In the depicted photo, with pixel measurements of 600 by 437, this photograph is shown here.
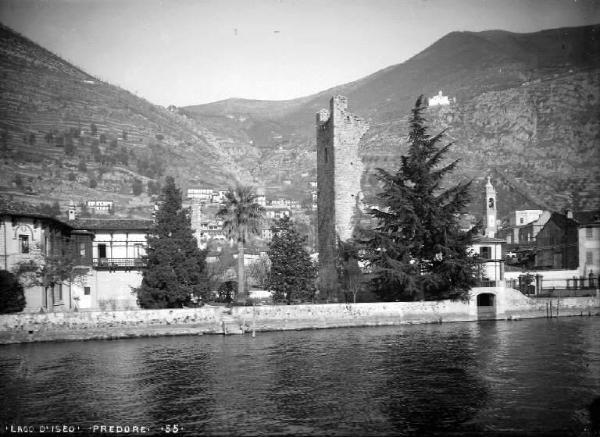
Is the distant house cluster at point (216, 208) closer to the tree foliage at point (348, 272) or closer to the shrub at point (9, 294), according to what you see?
the tree foliage at point (348, 272)

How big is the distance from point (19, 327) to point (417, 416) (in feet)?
86.1

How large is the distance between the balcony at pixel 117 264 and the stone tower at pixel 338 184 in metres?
15.5

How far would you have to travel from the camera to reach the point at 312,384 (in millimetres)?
24312

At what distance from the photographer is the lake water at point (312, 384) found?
62.5 ft

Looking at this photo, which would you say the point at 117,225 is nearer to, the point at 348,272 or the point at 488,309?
the point at 348,272

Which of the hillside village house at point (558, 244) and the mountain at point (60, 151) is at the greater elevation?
the mountain at point (60, 151)

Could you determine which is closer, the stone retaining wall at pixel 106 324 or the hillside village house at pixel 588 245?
the stone retaining wall at pixel 106 324

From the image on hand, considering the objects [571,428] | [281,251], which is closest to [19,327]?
[281,251]

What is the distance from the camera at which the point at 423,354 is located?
30.6 m

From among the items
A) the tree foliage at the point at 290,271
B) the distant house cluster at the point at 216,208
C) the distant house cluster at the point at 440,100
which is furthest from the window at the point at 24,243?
the distant house cluster at the point at 440,100

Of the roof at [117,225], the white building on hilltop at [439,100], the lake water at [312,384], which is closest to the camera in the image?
the lake water at [312,384]

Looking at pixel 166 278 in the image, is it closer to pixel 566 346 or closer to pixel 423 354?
pixel 423 354

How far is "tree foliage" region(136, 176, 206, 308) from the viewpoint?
4294 centimetres

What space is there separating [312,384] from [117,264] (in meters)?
30.8
